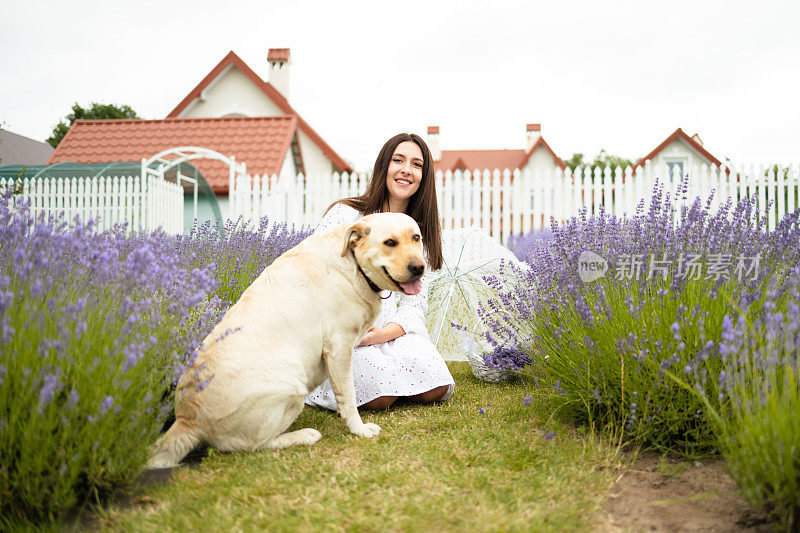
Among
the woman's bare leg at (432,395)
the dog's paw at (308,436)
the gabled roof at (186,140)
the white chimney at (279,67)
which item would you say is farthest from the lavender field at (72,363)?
the white chimney at (279,67)

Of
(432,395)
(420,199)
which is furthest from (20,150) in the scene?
(432,395)

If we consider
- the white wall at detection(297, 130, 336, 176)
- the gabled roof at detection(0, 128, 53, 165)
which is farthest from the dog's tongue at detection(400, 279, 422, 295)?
the gabled roof at detection(0, 128, 53, 165)

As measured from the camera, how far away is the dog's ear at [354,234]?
8.34 feet

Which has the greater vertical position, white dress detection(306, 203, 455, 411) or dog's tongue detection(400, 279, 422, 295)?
dog's tongue detection(400, 279, 422, 295)

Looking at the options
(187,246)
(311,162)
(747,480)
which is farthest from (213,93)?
(747,480)

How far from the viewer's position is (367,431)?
2.63 meters

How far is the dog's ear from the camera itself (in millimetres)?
2543

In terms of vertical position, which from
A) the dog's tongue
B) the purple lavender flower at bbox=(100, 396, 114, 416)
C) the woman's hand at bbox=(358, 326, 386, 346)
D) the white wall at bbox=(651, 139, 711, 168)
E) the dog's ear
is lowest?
the woman's hand at bbox=(358, 326, 386, 346)

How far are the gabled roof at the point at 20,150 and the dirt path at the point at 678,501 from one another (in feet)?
72.9

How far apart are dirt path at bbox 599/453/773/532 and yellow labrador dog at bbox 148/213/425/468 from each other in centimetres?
117

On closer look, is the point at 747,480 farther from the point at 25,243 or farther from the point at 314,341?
the point at 25,243

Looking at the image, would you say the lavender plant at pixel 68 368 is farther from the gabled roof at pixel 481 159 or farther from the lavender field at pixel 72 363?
the gabled roof at pixel 481 159

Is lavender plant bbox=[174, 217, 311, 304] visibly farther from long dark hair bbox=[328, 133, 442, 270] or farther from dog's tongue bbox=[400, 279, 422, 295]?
dog's tongue bbox=[400, 279, 422, 295]

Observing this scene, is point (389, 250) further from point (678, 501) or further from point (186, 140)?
point (186, 140)
